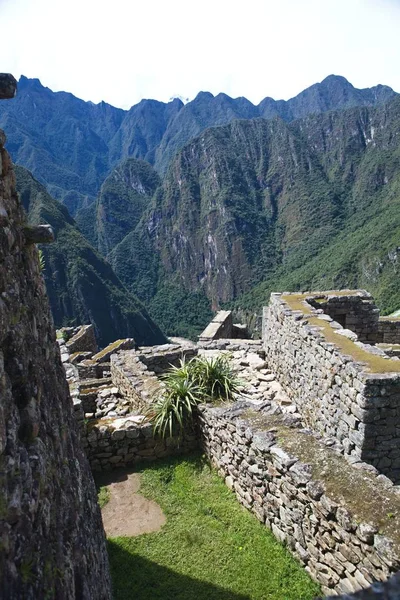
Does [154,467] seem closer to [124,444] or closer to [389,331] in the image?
[124,444]

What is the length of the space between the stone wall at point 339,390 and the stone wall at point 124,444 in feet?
8.24

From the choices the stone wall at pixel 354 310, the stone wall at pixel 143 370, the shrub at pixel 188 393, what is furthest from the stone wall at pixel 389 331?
the shrub at pixel 188 393

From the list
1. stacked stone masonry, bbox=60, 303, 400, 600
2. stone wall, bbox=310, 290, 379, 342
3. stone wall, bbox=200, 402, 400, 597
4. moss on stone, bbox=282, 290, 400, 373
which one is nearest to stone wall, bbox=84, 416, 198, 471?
stacked stone masonry, bbox=60, 303, 400, 600

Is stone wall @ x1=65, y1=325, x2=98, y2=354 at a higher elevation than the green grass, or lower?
higher

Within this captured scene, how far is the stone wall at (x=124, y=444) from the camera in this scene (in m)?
6.80

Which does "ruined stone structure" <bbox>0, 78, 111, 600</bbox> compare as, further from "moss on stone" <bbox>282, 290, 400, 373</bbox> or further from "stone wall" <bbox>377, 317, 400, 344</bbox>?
"stone wall" <bbox>377, 317, 400, 344</bbox>

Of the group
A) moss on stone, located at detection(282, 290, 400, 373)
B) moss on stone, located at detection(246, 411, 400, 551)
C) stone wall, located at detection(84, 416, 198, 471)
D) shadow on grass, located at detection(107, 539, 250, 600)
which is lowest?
shadow on grass, located at detection(107, 539, 250, 600)

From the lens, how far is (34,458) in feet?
8.79

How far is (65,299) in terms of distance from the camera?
112438 mm

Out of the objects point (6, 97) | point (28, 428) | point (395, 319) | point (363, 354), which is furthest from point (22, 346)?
point (395, 319)

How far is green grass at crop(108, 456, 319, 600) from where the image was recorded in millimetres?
4523

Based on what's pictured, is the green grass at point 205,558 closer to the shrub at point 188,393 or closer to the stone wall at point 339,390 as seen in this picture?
the shrub at point 188,393

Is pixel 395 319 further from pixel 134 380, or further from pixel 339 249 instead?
pixel 339 249

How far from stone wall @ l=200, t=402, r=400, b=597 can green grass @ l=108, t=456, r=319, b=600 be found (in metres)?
0.22
